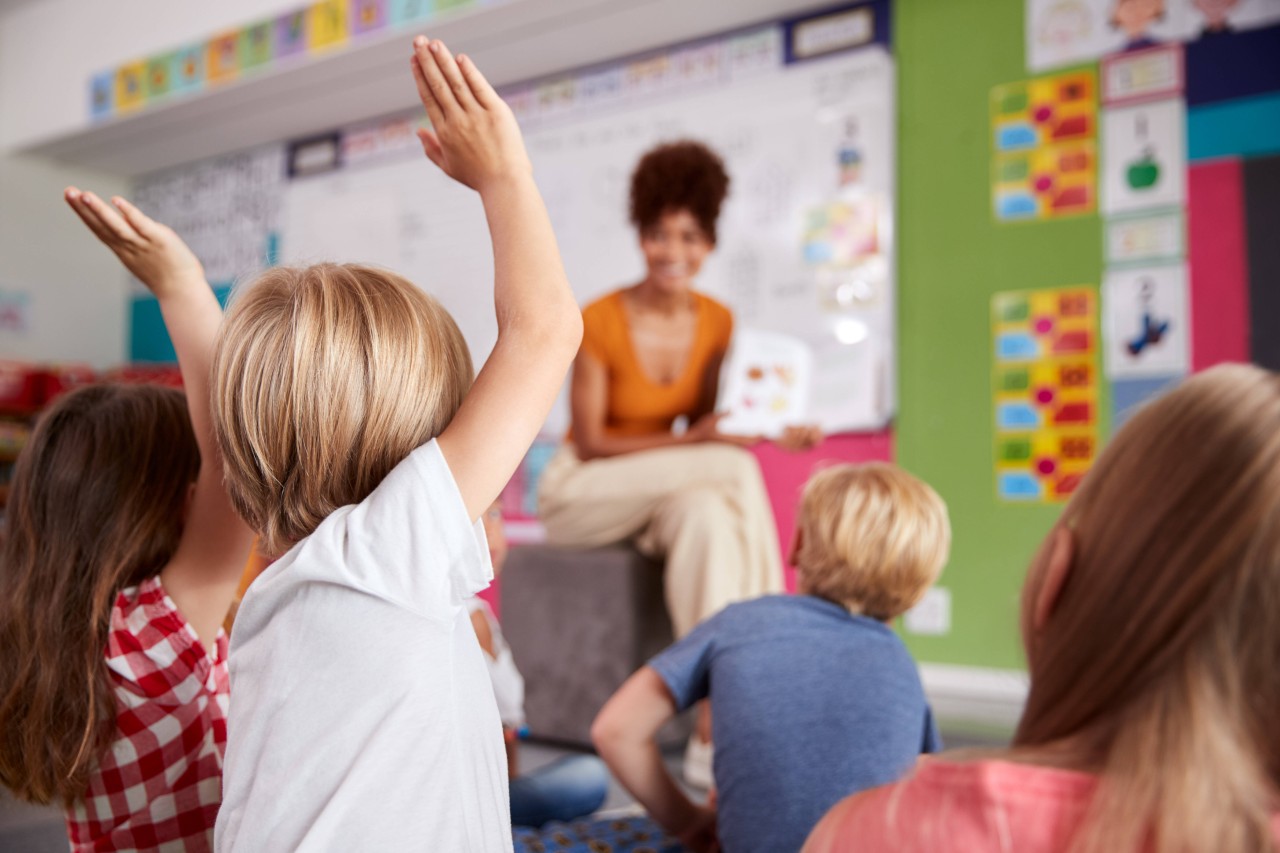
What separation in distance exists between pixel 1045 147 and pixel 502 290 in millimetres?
2364

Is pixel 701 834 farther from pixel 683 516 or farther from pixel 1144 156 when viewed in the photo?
pixel 1144 156

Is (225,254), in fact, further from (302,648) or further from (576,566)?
(302,648)

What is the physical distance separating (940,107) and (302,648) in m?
2.65

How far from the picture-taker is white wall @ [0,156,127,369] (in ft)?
14.7

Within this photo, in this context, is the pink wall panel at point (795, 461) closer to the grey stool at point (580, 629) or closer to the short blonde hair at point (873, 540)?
the grey stool at point (580, 629)

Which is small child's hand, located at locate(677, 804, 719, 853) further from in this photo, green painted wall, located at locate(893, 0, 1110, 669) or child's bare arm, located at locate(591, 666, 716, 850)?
green painted wall, located at locate(893, 0, 1110, 669)

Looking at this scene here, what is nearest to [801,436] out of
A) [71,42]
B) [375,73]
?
[375,73]

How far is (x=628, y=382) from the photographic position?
2.58 metres

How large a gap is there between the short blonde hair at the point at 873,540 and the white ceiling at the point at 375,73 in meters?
2.25

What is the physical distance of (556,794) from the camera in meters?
1.49

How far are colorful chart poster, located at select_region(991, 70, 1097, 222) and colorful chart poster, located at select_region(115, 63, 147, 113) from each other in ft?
10.8

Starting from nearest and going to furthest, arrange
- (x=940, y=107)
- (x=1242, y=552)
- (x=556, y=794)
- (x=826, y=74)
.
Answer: (x=1242, y=552), (x=556, y=794), (x=940, y=107), (x=826, y=74)

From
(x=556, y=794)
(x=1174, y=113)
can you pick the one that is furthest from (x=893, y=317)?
(x=556, y=794)

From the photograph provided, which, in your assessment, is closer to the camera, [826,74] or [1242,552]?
[1242,552]
